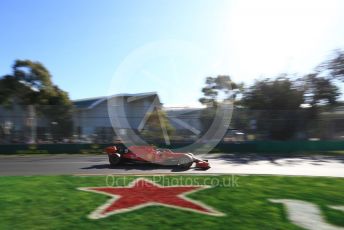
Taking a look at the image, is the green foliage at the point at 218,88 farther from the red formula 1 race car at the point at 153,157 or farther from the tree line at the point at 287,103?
the red formula 1 race car at the point at 153,157

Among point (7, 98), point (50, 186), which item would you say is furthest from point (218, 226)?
point (7, 98)

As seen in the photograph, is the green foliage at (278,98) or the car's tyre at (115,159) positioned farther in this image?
the green foliage at (278,98)

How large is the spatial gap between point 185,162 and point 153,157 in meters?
1.25

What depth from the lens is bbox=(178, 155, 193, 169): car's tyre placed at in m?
13.8

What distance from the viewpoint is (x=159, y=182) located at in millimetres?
10211

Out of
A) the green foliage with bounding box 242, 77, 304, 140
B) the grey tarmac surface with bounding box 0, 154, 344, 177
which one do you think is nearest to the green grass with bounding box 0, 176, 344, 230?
the grey tarmac surface with bounding box 0, 154, 344, 177

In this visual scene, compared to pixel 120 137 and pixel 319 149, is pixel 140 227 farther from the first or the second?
pixel 319 149

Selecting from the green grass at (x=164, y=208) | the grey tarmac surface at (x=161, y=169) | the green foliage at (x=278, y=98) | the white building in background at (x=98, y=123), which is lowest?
the green grass at (x=164, y=208)

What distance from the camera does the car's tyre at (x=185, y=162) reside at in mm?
13844

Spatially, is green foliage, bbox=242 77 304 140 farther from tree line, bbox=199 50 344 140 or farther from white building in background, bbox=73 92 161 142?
white building in background, bbox=73 92 161 142

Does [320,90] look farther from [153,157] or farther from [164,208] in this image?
[164,208]

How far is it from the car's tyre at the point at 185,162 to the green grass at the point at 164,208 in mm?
3577

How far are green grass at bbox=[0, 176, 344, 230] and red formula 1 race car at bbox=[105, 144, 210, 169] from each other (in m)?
3.63

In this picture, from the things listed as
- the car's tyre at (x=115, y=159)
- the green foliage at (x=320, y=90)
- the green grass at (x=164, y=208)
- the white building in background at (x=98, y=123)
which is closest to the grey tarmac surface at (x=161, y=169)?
the car's tyre at (x=115, y=159)
